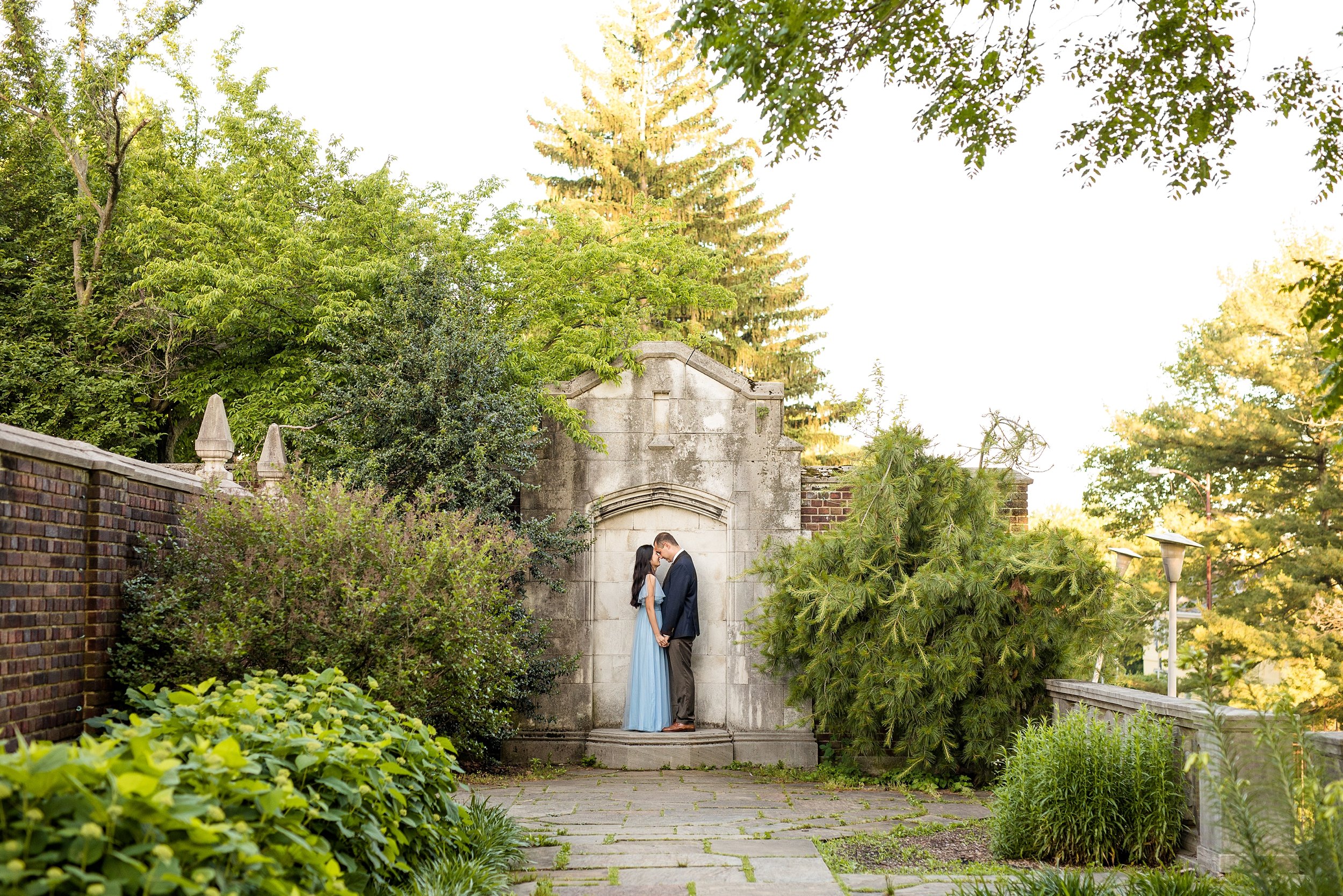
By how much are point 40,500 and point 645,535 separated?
703 centimetres

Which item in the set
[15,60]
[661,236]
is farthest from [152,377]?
[661,236]

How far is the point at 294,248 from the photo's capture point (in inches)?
619

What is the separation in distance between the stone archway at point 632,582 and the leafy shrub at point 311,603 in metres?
4.06

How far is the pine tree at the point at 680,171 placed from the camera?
89.4ft

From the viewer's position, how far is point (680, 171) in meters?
27.4

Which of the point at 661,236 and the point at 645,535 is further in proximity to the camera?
the point at 661,236

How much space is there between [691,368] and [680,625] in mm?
2854

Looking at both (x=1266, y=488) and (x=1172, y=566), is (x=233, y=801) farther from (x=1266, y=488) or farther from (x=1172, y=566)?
(x=1266, y=488)

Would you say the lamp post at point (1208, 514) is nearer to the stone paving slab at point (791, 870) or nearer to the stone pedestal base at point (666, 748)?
the stone pedestal base at point (666, 748)

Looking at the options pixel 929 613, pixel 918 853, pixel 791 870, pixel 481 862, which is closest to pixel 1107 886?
pixel 791 870

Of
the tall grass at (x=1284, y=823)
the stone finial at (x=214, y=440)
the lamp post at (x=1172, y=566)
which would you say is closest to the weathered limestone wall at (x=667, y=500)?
the stone finial at (x=214, y=440)

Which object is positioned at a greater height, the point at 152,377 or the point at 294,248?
the point at 294,248

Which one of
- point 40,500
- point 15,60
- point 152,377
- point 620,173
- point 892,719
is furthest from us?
point 620,173

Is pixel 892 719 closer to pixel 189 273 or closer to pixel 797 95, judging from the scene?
pixel 797 95
